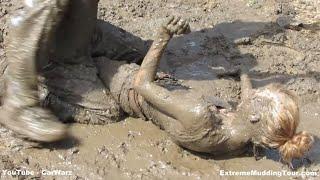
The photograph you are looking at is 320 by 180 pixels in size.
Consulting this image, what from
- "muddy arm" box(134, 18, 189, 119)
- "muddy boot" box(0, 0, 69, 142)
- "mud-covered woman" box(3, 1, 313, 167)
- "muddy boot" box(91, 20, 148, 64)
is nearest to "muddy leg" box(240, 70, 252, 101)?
"mud-covered woman" box(3, 1, 313, 167)

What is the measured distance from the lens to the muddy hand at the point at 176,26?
3.38 meters

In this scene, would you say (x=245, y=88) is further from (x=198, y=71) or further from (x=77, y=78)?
(x=77, y=78)

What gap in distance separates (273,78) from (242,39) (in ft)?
1.58

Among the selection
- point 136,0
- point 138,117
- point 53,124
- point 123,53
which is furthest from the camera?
point 136,0

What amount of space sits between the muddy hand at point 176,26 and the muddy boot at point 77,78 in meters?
0.52

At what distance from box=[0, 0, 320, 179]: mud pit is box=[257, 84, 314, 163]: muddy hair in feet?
0.94

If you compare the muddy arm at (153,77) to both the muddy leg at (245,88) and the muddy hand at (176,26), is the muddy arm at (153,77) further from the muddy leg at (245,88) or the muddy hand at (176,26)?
the muddy leg at (245,88)

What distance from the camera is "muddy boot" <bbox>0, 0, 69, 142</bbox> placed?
127 inches

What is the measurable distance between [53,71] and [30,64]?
1.32ft

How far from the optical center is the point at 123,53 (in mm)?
3967

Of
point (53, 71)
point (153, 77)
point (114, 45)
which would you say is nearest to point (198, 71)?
point (114, 45)

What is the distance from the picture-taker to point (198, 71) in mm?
4164

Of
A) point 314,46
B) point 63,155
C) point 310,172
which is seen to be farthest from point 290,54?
point 63,155

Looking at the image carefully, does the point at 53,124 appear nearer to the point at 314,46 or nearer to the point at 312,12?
the point at 314,46
